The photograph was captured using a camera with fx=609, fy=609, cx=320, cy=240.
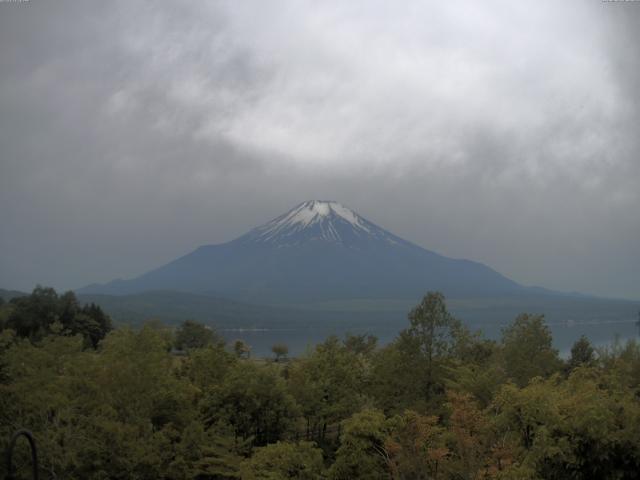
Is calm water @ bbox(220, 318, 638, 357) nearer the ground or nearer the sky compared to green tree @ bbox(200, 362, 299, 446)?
nearer the ground

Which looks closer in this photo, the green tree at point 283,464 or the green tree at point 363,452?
the green tree at point 283,464

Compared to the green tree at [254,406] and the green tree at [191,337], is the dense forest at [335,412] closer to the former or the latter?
the green tree at [254,406]

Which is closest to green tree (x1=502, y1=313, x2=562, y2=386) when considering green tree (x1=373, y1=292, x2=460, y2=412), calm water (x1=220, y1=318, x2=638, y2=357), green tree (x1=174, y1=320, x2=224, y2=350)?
green tree (x1=373, y1=292, x2=460, y2=412)

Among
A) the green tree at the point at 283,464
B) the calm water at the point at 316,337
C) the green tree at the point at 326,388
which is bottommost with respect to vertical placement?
the calm water at the point at 316,337

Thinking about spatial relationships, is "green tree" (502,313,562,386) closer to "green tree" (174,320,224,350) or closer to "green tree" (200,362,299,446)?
"green tree" (200,362,299,446)

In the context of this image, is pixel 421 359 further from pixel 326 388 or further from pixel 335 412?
pixel 335 412

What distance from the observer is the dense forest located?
18062 millimetres

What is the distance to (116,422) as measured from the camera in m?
21.7

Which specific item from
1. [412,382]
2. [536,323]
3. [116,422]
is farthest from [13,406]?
[536,323]

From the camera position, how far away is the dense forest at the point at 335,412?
59.3 ft

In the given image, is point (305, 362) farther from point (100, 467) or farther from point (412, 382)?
point (100, 467)

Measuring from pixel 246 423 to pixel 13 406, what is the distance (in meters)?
9.31

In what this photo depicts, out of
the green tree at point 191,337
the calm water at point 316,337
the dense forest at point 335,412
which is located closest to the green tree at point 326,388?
the dense forest at point 335,412

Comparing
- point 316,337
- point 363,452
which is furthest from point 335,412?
point 316,337
